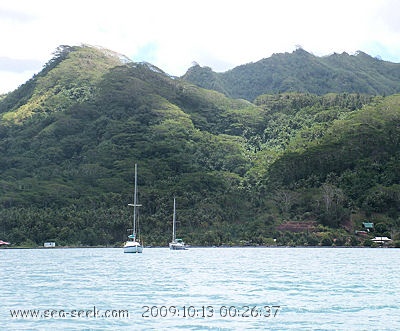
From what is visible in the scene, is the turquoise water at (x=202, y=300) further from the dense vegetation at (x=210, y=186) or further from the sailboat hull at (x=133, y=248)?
the dense vegetation at (x=210, y=186)

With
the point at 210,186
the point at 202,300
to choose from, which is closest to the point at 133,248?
the point at 202,300

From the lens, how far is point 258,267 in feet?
206

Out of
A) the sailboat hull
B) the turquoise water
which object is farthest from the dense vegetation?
the turquoise water

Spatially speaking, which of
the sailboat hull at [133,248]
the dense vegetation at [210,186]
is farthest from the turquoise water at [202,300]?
the dense vegetation at [210,186]

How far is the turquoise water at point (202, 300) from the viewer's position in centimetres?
2970

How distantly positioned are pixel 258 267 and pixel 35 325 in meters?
35.8

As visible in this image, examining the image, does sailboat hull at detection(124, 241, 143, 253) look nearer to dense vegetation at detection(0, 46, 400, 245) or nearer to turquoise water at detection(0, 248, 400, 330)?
dense vegetation at detection(0, 46, 400, 245)

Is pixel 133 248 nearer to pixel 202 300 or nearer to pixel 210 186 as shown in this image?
pixel 202 300

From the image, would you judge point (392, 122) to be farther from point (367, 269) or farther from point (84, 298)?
point (84, 298)

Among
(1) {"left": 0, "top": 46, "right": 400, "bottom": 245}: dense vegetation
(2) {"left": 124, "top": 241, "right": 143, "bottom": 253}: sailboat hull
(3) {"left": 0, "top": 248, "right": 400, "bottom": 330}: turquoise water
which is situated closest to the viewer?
(3) {"left": 0, "top": 248, "right": 400, "bottom": 330}: turquoise water

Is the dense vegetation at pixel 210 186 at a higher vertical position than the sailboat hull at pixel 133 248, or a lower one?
higher

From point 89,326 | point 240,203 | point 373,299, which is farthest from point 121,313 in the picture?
point 240,203

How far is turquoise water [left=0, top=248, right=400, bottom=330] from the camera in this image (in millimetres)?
29703

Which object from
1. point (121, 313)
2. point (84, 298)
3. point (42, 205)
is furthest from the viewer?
point (42, 205)
